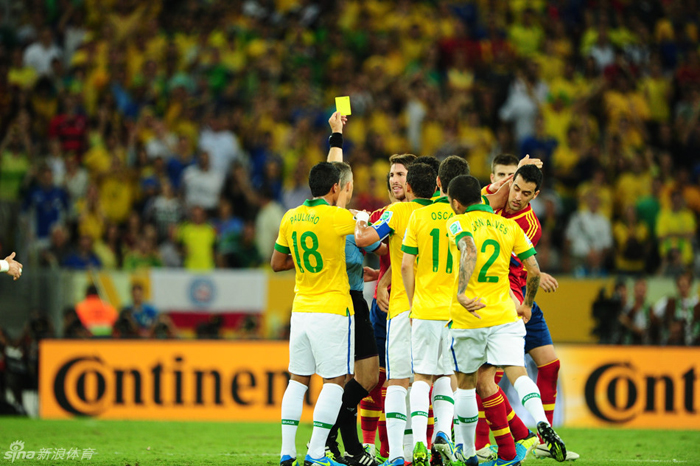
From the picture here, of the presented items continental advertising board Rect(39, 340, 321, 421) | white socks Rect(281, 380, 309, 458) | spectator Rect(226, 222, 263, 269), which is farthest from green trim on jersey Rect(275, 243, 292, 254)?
spectator Rect(226, 222, 263, 269)

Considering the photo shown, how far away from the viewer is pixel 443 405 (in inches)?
298

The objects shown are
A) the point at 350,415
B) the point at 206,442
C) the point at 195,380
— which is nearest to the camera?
the point at 350,415

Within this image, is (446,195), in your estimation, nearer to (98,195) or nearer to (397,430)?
(397,430)

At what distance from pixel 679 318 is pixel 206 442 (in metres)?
6.85

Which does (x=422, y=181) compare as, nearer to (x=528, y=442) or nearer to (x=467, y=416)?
(x=467, y=416)

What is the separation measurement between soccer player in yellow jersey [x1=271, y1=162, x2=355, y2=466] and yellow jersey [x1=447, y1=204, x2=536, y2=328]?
895 mm

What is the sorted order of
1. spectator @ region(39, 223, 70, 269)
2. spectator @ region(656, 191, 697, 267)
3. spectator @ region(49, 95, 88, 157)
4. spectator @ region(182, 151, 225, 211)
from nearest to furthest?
spectator @ region(39, 223, 70, 269) → spectator @ region(656, 191, 697, 267) → spectator @ region(182, 151, 225, 211) → spectator @ region(49, 95, 88, 157)

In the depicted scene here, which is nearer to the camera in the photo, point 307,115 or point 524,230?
point 524,230

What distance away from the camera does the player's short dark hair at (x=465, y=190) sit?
7.25 metres

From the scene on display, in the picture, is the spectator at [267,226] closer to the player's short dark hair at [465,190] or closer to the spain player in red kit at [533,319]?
the spain player in red kit at [533,319]

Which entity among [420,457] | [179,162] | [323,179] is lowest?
[420,457]

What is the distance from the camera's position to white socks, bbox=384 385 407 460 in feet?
24.0

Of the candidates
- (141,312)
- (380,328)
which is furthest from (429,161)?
(141,312)

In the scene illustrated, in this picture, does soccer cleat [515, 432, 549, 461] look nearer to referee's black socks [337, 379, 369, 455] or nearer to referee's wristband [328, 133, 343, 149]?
referee's black socks [337, 379, 369, 455]
